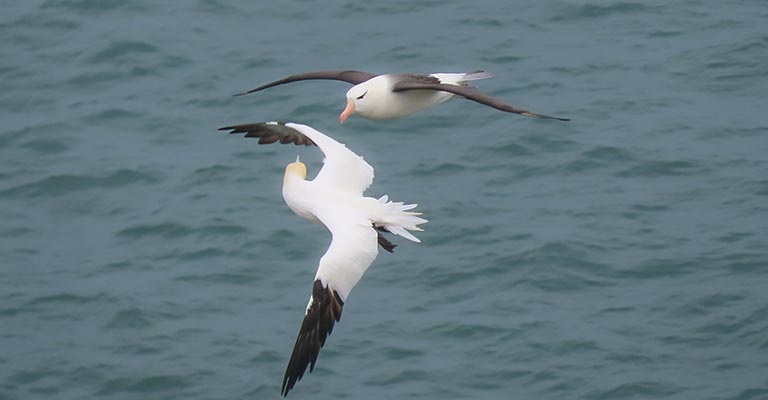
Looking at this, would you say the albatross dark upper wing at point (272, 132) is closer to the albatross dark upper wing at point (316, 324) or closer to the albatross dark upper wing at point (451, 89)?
the albatross dark upper wing at point (451, 89)

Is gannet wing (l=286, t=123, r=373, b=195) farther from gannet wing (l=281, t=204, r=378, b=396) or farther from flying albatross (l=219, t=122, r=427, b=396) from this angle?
gannet wing (l=281, t=204, r=378, b=396)

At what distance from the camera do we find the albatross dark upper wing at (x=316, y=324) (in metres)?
10.8

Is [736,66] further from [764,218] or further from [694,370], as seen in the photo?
[694,370]

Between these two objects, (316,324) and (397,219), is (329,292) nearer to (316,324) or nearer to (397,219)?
(316,324)

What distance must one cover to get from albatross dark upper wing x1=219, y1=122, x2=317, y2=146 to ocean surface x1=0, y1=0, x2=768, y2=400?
4099 mm

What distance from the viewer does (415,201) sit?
59.5 ft

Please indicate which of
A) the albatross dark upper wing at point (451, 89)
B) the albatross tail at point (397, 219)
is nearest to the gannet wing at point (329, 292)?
the albatross tail at point (397, 219)

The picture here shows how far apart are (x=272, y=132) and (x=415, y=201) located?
5773mm

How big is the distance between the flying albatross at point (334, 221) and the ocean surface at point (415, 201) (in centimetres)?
435

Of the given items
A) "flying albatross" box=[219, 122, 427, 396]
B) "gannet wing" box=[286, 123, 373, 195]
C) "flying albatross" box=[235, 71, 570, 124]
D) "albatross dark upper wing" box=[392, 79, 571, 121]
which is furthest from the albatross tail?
"flying albatross" box=[235, 71, 570, 124]

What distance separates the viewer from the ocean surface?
16.6 metres

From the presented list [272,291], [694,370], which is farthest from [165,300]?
[694,370]

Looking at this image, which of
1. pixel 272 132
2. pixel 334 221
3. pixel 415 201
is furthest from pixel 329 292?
pixel 415 201

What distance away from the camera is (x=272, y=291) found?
17547mm
